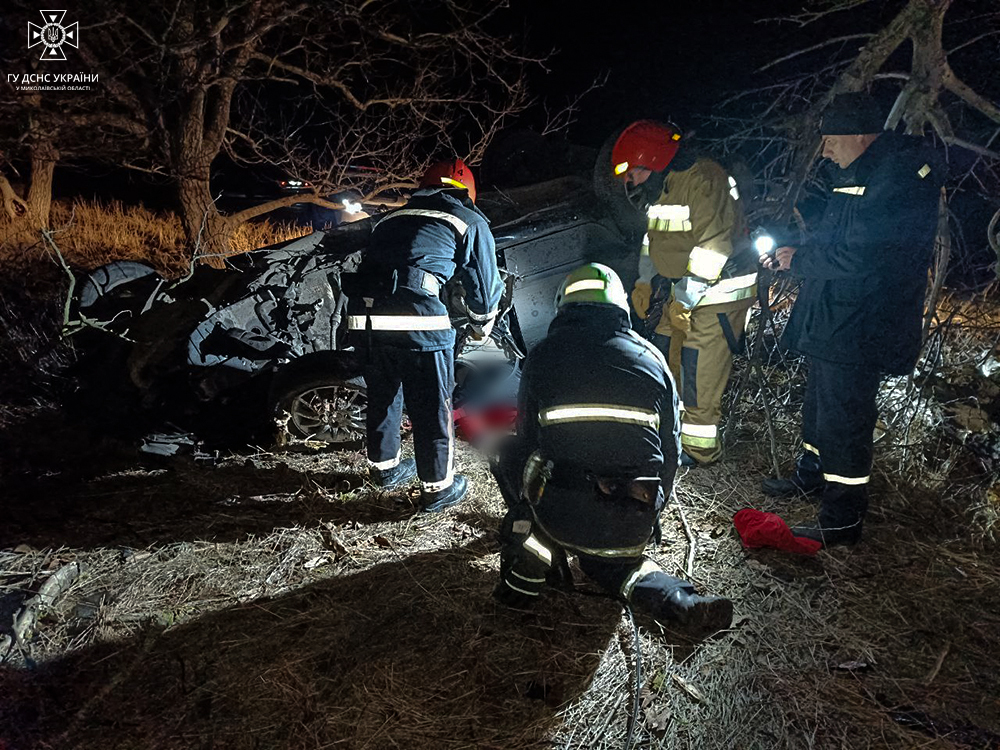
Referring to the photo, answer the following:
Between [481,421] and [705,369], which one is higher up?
[705,369]

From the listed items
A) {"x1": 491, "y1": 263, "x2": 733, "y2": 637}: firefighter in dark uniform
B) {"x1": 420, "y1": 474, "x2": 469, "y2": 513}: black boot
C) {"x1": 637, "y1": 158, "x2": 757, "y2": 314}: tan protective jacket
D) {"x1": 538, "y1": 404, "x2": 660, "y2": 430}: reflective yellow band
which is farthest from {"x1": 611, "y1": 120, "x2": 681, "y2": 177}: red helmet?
{"x1": 420, "y1": 474, "x2": 469, "y2": 513}: black boot

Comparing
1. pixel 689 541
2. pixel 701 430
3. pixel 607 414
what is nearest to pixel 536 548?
pixel 607 414

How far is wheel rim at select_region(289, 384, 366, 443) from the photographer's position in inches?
165

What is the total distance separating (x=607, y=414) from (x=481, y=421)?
236 centimetres

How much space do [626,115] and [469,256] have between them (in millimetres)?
14407

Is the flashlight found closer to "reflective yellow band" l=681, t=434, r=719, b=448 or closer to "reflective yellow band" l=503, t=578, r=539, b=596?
"reflective yellow band" l=681, t=434, r=719, b=448

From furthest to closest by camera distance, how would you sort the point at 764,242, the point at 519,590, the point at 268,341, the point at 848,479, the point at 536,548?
1. the point at 268,341
2. the point at 764,242
3. the point at 848,479
4. the point at 519,590
5. the point at 536,548

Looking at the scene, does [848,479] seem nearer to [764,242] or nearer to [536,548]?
[764,242]

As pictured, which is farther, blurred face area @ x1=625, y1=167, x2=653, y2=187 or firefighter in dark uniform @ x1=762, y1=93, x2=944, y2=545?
blurred face area @ x1=625, y1=167, x2=653, y2=187

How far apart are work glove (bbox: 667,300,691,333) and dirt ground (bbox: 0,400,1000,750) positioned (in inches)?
40.5

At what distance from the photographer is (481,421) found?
4.56 m

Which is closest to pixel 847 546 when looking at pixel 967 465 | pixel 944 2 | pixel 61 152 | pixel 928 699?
pixel 928 699

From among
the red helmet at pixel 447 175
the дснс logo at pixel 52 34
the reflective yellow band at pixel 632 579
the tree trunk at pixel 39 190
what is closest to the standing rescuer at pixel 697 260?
the red helmet at pixel 447 175

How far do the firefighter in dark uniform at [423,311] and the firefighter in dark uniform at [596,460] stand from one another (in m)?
0.95
